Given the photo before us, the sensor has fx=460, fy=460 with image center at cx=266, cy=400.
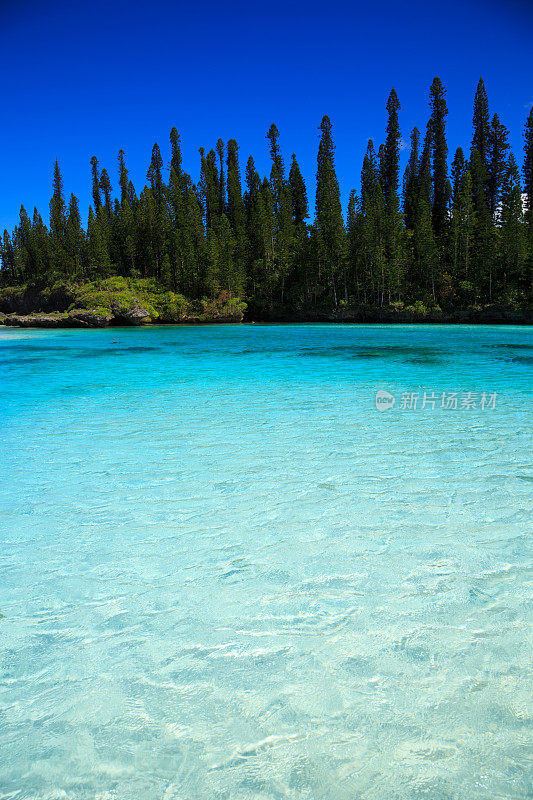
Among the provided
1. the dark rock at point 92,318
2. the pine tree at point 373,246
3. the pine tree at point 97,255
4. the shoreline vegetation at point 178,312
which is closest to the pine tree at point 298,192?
the pine tree at point 373,246

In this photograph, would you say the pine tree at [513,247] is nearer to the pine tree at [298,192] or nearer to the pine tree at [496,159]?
the pine tree at [496,159]

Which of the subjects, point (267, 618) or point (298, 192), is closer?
point (267, 618)

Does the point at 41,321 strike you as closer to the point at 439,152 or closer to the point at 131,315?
the point at 131,315

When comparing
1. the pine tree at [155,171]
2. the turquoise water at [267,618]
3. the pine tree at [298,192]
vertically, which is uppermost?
the pine tree at [155,171]

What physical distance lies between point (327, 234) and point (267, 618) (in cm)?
6338

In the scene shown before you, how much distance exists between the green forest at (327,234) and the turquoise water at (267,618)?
167 feet

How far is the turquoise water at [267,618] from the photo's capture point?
201cm

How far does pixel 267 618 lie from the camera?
9.71 ft

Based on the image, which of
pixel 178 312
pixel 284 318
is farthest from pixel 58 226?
pixel 284 318

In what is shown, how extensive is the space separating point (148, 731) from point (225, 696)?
1.32 feet

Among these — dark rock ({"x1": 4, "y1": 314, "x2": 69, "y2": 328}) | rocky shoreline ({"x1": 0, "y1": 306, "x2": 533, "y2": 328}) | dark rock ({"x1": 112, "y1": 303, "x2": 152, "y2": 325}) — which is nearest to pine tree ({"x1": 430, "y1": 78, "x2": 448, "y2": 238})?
rocky shoreline ({"x1": 0, "y1": 306, "x2": 533, "y2": 328})

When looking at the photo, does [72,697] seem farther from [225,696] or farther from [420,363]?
[420,363]

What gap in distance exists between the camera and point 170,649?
270 cm

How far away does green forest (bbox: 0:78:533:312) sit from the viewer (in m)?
54.4
